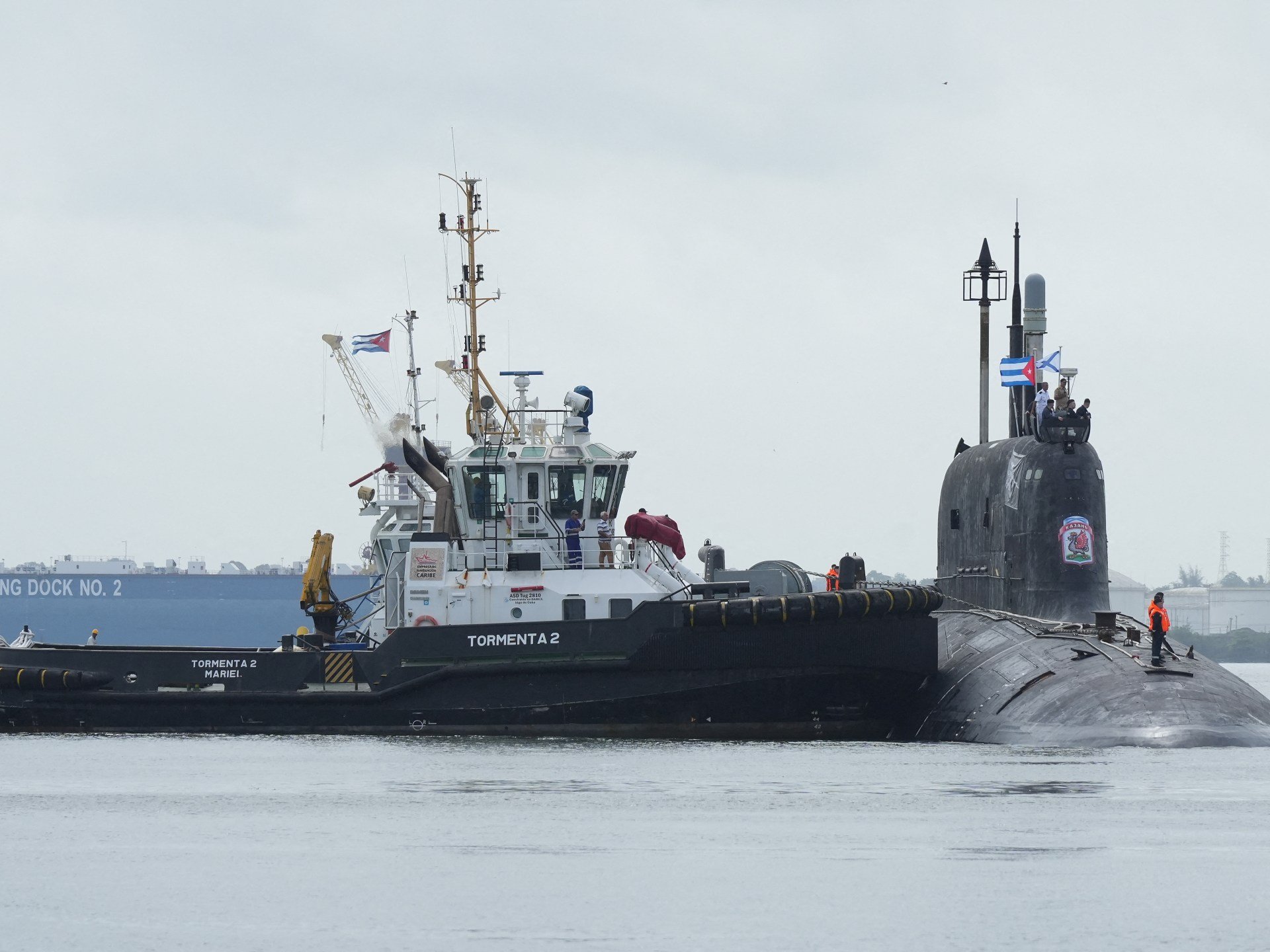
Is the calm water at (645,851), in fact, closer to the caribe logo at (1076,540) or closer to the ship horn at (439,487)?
the caribe logo at (1076,540)

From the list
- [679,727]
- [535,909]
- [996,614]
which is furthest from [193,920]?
[996,614]

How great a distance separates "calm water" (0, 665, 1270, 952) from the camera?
14859 mm

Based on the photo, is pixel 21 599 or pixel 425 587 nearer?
pixel 425 587

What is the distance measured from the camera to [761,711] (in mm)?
28234

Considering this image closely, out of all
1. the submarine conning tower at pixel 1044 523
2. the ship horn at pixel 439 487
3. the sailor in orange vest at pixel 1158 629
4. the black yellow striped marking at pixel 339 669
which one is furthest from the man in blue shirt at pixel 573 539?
the sailor in orange vest at pixel 1158 629

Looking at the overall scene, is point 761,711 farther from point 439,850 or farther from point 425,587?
point 439,850

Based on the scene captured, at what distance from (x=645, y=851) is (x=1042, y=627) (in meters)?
12.3

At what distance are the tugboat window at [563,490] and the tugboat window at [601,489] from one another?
0.75ft

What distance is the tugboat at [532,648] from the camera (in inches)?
1104

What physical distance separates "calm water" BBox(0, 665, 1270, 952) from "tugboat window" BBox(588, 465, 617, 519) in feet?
17.1

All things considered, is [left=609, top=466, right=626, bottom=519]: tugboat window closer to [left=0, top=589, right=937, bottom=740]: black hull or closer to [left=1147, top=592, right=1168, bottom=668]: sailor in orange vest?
[left=0, top=589, right=937, bottom=740]: black hull

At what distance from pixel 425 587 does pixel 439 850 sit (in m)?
11.7

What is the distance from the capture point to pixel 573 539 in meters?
30.2

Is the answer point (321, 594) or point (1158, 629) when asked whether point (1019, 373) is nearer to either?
point (1158, 629)
